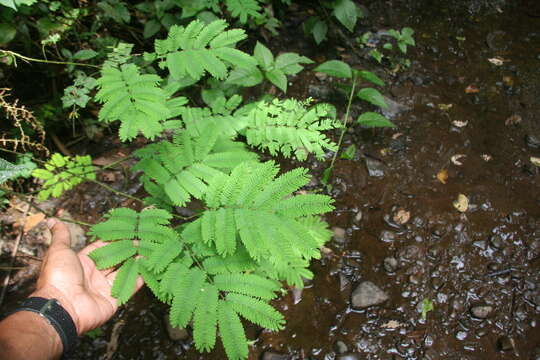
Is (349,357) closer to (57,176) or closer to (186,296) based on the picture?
(186,296)

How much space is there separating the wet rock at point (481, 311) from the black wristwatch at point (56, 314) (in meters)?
2.51

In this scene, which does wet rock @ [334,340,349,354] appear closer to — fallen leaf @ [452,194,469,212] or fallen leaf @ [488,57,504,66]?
fallen leaf @ [452,194,469,212]

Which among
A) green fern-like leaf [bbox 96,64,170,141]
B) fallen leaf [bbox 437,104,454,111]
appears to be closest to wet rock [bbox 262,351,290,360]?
green fern-like leaf [bbox 96,64,170,141]

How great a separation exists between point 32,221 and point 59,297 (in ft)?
4.34

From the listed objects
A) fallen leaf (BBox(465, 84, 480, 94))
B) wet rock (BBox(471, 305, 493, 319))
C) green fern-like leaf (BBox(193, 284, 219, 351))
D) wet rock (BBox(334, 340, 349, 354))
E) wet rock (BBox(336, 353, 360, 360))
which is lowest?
wet rock (BBox(471, 305, 493, 319))

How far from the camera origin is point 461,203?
311 cm

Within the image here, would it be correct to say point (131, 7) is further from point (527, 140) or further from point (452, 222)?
point (527, 140)

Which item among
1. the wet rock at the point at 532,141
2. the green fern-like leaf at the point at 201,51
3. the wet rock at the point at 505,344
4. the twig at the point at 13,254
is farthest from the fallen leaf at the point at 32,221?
the wet rock at the point at 532,141

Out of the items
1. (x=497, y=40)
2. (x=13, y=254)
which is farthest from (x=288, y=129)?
(x=497, y=40)

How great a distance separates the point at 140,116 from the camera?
1917 mm

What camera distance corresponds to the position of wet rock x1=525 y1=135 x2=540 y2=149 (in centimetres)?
344

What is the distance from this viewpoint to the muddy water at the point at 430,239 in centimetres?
253

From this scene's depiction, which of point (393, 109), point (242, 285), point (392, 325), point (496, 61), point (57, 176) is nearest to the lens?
point (242, 285)

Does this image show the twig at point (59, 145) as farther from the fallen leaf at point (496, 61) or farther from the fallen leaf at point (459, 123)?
the fallen leaf at point (496, 61)
